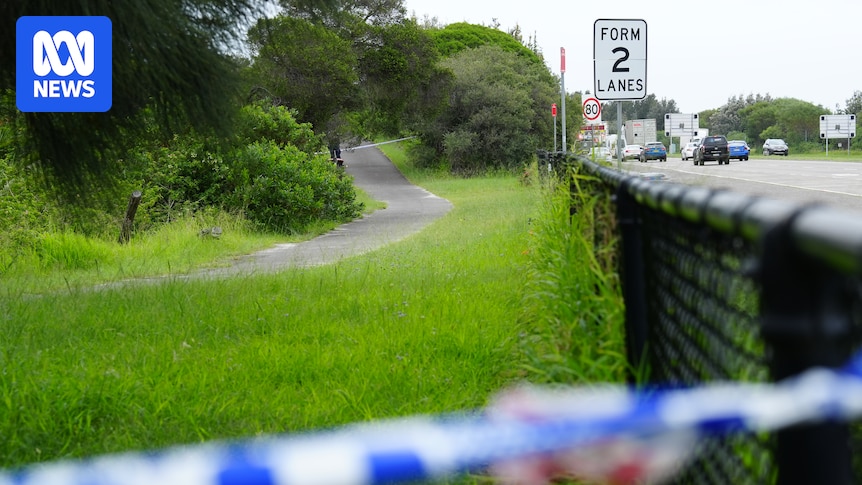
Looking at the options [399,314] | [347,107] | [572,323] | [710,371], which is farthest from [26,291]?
[347,107]

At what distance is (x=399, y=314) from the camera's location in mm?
6977

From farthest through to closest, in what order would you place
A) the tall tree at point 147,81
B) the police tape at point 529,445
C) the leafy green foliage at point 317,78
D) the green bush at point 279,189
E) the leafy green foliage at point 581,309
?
the leafy green foliage at point 317,78
the green bush at point 279,189
the tall tree at point 147,81
the leafy green foliage at point 581,309
the police tape at point 529,445

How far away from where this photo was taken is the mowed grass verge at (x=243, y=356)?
15.5ft

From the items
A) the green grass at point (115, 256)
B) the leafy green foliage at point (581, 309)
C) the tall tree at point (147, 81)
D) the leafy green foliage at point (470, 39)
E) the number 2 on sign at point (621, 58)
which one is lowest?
the green grass at point (115, 256)

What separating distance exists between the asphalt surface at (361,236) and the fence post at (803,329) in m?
9.71

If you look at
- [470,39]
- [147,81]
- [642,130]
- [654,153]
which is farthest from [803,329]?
[642,130]

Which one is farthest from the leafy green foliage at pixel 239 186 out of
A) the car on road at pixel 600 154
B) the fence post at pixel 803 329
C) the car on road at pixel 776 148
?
the car on road at pixel 776 148

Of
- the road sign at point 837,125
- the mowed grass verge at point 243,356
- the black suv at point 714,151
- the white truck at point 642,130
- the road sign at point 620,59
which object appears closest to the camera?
the mowed grass verge at point 243,356

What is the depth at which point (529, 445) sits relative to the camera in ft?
3.04

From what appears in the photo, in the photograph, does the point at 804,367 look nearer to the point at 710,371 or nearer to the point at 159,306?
the point at 710,371

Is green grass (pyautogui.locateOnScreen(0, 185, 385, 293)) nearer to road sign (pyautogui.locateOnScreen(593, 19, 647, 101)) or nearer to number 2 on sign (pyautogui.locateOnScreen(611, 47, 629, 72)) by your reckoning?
road sign (pyautogui.locateOnScreen(593, 19, 647, 101))

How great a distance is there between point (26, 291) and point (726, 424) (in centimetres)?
997

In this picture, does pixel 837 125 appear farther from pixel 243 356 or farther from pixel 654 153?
pixel 243 356

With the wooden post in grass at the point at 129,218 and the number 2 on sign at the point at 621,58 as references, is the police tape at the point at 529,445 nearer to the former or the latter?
the number 2 on sign at the point at 621,58
